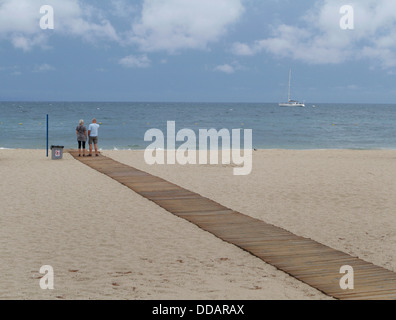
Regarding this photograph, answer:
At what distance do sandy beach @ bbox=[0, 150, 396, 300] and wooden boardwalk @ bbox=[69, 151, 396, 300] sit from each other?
0.23 metres

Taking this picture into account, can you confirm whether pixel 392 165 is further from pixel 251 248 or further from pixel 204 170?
pixel 251 248

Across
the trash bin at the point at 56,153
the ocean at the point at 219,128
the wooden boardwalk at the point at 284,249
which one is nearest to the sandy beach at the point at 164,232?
the wooden boardwalk at the point at 284,249

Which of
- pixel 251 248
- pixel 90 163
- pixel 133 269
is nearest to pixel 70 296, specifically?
pixel 133 269

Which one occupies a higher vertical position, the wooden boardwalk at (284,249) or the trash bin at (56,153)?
the trash bin at (56,153)

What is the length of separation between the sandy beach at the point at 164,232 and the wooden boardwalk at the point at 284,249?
23 cm

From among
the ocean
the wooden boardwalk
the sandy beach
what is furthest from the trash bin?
the ocean

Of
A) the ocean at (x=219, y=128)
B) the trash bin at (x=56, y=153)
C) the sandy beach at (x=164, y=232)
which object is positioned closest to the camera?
the sandy beach at (x=164, y=232)

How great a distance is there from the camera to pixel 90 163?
18328 millimetres

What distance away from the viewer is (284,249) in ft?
23.9

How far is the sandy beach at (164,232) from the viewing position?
588 centimetres

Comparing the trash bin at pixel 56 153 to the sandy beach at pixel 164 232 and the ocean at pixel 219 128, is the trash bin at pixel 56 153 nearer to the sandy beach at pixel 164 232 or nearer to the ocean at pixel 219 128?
the sandy beach at pixel 164 232

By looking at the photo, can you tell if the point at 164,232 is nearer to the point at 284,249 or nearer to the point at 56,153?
the point at 284,249

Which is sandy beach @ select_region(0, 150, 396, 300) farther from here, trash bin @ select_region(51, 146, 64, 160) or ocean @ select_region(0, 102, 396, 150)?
ocean @ select_region(0, 102, 396, 150)
